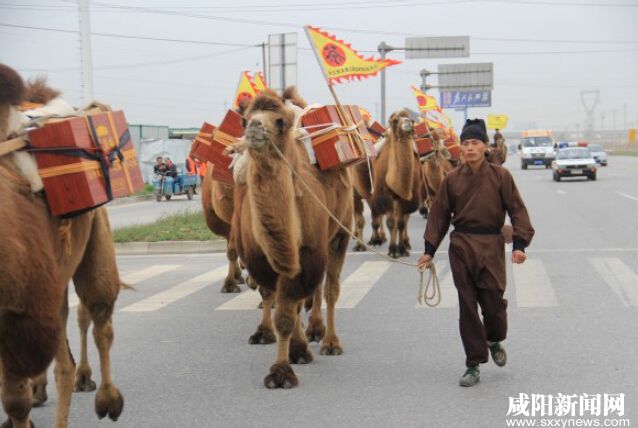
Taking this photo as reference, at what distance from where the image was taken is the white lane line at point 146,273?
43.6 feet

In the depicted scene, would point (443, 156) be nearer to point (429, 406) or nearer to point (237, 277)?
point (237, 277)

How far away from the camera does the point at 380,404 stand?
639 centimetres

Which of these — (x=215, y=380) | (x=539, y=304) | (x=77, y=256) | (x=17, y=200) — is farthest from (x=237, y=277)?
(x=17, y=200)

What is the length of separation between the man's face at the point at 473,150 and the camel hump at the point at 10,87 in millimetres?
3292

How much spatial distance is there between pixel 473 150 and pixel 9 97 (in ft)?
11.2

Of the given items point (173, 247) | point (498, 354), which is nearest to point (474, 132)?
point (498, 354)

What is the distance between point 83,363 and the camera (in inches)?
281

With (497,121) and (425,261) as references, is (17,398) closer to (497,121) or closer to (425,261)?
(425,261)

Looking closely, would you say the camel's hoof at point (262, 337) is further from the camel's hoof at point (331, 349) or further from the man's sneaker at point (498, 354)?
the man's sneaker at point (498, 354)

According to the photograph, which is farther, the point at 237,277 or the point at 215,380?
the point at 237,277

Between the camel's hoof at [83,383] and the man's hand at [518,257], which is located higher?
the man's hand at [518,257]

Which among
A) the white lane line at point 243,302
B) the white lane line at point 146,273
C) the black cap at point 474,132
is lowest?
the white lane line at point 146,273

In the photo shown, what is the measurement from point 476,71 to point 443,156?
37011mm

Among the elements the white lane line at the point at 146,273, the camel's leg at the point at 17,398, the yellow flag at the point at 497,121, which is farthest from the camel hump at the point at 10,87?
the yellow flag at the point at 497,121
